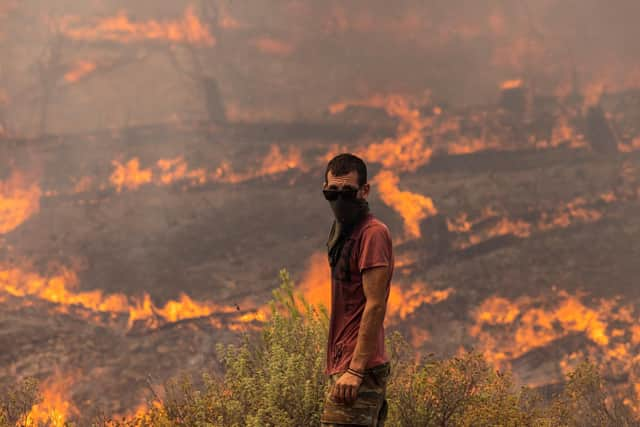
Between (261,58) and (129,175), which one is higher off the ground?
(261,58)

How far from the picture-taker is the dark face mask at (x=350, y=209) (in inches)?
111

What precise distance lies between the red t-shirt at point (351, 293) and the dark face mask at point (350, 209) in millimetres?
44

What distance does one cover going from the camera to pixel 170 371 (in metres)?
14.0

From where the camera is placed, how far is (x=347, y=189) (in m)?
2.83

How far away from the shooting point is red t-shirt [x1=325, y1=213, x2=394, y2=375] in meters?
2.70

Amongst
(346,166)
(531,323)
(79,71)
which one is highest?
(79,71)

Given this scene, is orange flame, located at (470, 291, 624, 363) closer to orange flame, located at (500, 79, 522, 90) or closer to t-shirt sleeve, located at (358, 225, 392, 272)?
orange flame, located at (500, 79, 522, 90)

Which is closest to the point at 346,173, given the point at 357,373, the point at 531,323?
the point at 357,373

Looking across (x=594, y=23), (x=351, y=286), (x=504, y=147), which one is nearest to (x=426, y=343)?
(x=504, y=147)

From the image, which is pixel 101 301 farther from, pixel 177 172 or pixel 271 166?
pixel 271 166

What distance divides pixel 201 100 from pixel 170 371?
553 inches

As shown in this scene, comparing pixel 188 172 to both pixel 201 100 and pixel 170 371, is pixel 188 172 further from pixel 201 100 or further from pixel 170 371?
pixel 170 371

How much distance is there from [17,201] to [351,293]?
21.7 m

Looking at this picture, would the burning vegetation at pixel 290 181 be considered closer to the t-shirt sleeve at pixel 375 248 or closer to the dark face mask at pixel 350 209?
the dark face mask at pixel 350 209
